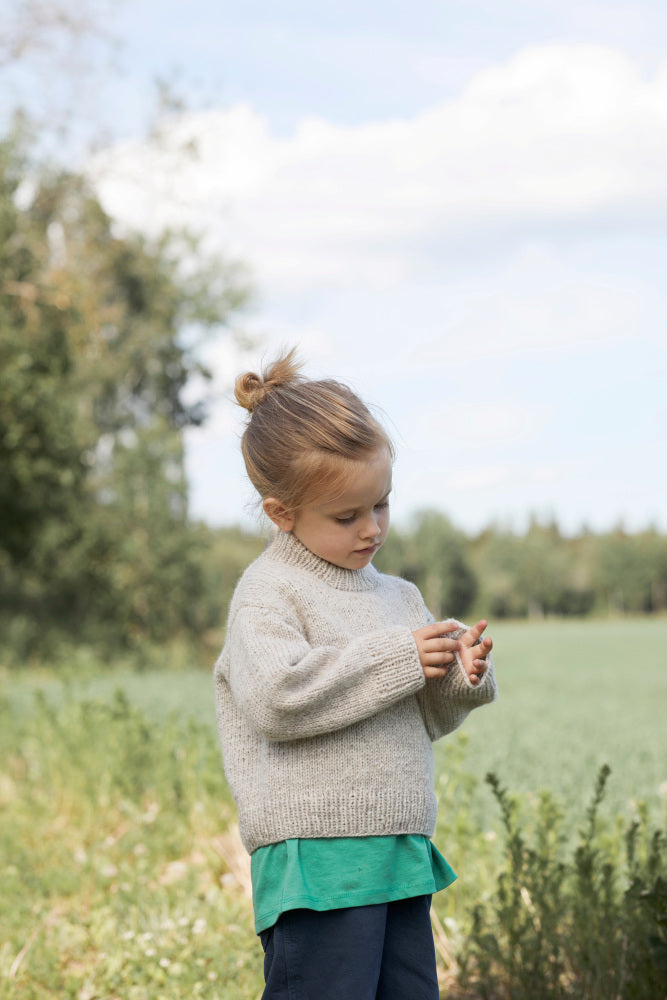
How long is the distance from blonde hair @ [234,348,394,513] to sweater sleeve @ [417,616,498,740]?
40 cm

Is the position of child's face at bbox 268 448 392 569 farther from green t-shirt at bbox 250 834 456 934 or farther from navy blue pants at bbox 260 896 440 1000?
navy blue pants at bbox 260 896 440 1000

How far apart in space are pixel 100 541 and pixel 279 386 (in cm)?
2151

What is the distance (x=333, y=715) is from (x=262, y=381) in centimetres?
77

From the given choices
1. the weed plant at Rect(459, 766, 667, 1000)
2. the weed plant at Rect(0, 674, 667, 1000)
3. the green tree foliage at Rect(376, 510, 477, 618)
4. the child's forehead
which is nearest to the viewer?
the child's forehead

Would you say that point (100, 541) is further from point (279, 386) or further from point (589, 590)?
point (589, 590)

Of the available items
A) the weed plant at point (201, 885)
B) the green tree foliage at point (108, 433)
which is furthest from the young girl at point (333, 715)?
the green tree foliage at point (108, 433)

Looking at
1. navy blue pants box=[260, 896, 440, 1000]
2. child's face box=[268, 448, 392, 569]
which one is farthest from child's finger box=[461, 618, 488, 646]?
navy blue pants box=[260, 896, 440, 1000]

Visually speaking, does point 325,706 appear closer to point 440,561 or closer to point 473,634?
point 473,634

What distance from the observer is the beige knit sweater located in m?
2.00

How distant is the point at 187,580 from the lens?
23.6 m

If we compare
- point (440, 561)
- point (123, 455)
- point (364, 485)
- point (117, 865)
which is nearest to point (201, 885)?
Result: point (117, 865)

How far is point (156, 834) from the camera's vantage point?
16.7 feet

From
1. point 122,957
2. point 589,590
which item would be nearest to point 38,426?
point 122,957

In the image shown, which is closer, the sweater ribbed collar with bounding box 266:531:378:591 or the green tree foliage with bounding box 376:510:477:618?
the sweater ribbed collar with bounding box 266:531:378:591
